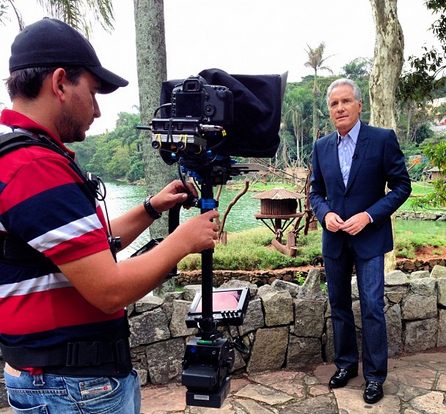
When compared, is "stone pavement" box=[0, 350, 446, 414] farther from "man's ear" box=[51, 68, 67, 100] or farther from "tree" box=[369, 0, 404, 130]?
"tree" box=[369, 0, 404, 130]

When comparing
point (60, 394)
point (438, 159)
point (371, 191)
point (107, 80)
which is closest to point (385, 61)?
point (438, 159)

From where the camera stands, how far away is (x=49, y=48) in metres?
1.07

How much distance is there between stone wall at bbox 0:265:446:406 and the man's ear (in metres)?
2.06

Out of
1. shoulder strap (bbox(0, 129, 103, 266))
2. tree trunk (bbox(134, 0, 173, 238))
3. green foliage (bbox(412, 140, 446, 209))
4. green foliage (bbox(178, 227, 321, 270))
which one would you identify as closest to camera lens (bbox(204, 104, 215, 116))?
shoulder strap (bbox(0, 129, 103, 266))

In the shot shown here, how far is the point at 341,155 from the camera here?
283 centimetres

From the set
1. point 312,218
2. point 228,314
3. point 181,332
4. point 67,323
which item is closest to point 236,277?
point 312,218

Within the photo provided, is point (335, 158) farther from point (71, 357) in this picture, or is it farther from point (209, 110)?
point (71, 357)

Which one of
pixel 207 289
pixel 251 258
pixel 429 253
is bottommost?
pixel 429 253

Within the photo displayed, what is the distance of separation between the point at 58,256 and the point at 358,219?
1934mm

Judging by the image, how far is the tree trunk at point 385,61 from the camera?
5844mm

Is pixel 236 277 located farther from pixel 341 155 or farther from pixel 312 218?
pixel 341 155

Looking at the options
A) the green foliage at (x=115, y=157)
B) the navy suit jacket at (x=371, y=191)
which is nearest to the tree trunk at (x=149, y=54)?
the navy suit jacket at (x=371, y=191)

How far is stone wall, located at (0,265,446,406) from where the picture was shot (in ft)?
9.70

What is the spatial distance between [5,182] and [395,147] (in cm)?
228
